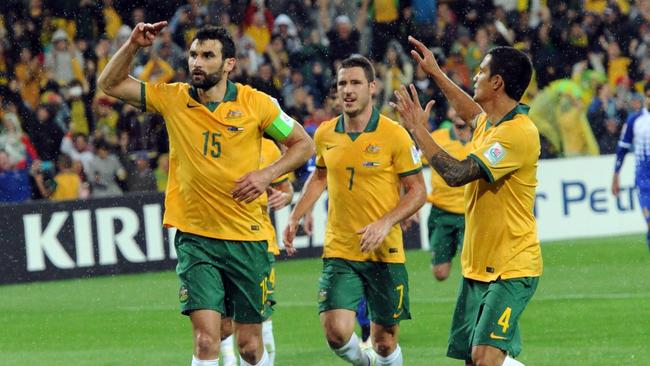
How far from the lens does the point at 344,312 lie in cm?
970

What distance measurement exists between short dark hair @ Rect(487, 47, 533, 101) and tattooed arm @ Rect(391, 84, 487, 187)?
55 cm

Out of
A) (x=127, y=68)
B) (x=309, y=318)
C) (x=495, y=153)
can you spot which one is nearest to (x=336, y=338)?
(x=495, y=153)

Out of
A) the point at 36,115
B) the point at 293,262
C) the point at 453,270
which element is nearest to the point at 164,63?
the point at 36,115

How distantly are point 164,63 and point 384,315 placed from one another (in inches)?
498

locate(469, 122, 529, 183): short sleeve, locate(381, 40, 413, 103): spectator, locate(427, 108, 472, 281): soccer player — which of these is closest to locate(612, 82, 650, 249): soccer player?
locate(427, 108, 472, 281): soccer player

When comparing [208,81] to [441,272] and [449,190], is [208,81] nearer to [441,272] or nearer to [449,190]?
[449,190]

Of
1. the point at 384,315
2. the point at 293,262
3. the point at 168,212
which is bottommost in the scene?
the point at 293,262

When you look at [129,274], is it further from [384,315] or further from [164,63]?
[384,315]

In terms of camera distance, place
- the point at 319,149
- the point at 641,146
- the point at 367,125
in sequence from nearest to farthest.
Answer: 1. the point at 367,125
2. the point at 319,149
3. the point at 641,146

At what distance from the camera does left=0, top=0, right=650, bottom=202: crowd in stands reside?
20438mm

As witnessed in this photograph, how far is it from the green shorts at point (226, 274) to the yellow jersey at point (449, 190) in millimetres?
6057

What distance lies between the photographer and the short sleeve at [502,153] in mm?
7953

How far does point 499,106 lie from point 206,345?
2262mm

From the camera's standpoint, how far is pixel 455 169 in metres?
7.90
